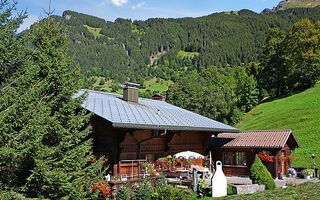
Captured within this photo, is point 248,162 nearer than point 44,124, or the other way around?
point 44,124

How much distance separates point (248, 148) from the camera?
21.0 metres

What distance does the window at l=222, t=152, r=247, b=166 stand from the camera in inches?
861

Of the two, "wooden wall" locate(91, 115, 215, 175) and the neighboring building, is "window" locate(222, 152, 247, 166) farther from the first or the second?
"wooden wall" locate(91, 115, 215, 175)

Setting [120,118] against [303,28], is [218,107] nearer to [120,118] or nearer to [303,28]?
[303,28]

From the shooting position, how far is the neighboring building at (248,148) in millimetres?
20344

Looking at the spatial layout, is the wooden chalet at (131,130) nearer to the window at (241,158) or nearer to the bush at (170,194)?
the bush at (170,194)

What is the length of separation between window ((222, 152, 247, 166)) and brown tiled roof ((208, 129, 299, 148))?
908 millimetres

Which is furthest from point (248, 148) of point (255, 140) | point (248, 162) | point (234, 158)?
point (234, 158)

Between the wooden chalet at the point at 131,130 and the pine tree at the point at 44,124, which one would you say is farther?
the wooden chalet at the point at 131,130

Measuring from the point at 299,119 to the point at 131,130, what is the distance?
29.5 meters

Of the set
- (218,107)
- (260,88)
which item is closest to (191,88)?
(218,107)

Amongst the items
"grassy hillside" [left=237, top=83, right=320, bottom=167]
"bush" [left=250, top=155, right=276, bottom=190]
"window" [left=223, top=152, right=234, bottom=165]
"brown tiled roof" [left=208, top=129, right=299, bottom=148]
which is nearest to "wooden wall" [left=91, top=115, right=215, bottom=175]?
"bush" [left=250, top=155, right=276, bottom=190]

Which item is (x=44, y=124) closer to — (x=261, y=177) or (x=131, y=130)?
(x=131, y=130)

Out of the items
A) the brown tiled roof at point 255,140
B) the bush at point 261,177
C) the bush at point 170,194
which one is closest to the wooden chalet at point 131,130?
the bush at point 170,194
